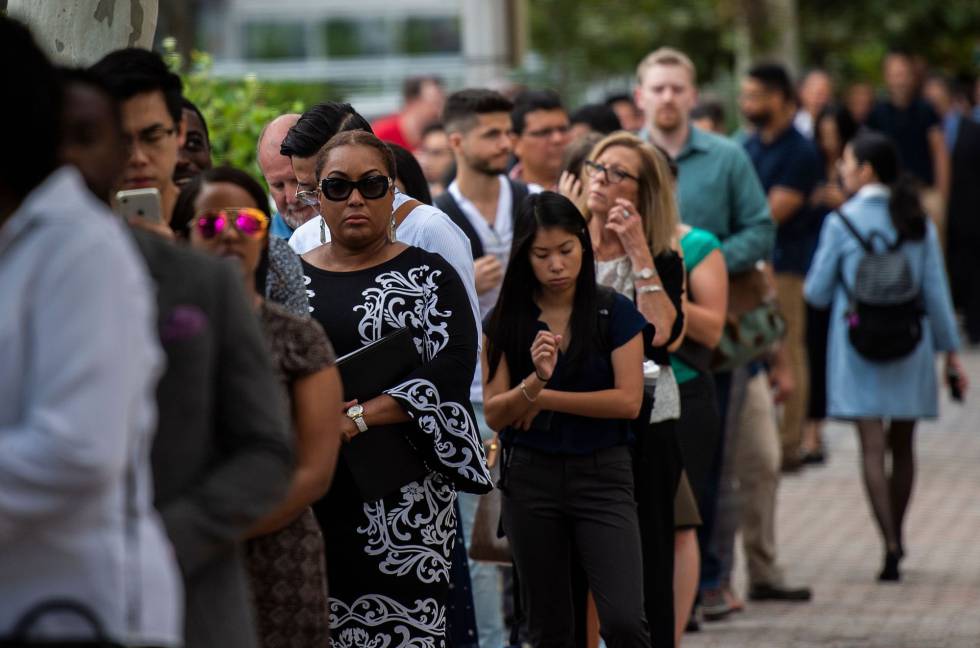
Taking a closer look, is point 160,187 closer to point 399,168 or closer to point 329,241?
point 329,241

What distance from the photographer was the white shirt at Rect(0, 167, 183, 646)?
9.18ft

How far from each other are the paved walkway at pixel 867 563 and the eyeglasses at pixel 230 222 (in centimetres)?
463

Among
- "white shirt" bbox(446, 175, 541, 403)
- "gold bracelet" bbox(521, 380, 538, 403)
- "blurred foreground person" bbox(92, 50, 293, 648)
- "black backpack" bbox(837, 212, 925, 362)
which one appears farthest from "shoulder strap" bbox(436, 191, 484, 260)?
"blurred foreground person" bbox(92, 50, 293, 648)

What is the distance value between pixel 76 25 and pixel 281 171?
3.66ft

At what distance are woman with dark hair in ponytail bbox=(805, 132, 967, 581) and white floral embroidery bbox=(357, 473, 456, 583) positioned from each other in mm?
4772

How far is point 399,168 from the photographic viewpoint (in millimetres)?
6727

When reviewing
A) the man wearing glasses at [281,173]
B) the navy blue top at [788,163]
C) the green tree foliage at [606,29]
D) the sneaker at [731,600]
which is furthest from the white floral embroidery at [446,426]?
the green tree foliage at [606,29]

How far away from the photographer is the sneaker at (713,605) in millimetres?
8547

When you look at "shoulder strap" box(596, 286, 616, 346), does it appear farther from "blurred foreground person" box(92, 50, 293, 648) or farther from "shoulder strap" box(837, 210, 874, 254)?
"shoulder strap" box(837, 210, 874, 254)

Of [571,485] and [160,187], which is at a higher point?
[160,187]

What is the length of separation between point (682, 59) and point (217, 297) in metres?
6.48

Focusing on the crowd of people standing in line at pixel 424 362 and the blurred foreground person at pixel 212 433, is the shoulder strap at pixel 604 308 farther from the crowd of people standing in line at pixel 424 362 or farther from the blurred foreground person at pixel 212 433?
the blurred foreground person at pixel 212 433

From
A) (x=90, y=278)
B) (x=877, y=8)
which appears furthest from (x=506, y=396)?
(x=877, y=8)

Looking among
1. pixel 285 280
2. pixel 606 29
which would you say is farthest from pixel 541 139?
pixel 606 29
